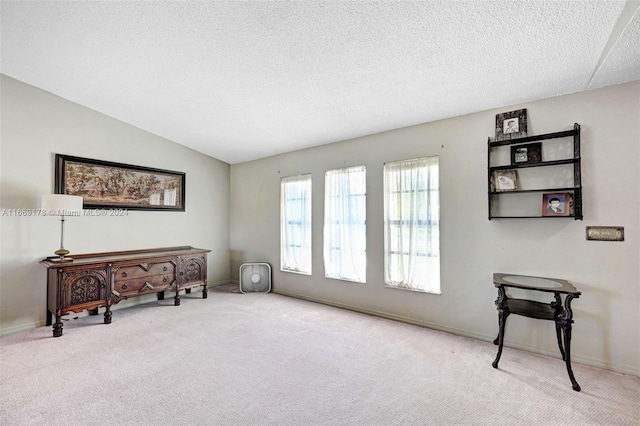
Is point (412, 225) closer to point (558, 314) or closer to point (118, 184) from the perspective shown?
point (558, 314)

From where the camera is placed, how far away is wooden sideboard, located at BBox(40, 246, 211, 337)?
3148mm

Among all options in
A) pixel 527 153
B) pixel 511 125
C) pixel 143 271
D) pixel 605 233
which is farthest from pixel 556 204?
pixel 143 271

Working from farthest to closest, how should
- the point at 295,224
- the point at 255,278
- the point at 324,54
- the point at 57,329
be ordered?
the point at 255,278
the point at 295,224
the point at 57,329
the point at 324,54

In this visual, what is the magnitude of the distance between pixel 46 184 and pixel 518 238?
5437 mm

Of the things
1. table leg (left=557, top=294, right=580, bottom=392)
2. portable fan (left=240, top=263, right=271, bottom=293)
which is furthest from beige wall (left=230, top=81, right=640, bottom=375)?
portable fan (left=240, top=263, right=271, bottom=293)

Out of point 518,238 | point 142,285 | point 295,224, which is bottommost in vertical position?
point 142,285

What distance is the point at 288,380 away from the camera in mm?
2203

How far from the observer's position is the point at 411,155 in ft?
11.4

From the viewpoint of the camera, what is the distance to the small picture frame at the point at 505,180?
110 inches

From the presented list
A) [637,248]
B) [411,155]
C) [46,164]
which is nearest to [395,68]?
[411,155]

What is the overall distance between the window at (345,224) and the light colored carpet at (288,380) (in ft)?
2.97

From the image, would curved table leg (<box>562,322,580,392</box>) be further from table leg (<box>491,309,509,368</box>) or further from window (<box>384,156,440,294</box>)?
window (<box>384,156,440,294</box>)

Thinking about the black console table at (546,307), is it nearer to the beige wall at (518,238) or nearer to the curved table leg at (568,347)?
the curved table leg at (568,347)

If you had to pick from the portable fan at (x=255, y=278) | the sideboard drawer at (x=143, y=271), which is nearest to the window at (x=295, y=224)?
the portable fan at (x=255, y=278)
